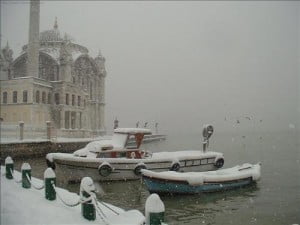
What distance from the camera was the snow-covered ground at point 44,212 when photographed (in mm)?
6828

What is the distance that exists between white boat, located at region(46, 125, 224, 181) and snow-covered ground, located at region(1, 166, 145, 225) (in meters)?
5.85

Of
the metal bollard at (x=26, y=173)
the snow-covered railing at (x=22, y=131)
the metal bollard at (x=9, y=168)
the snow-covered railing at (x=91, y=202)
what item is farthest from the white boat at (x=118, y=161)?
the snow-covered railing at (x=22, y=131)

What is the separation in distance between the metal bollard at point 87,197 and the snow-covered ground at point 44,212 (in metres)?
0.12

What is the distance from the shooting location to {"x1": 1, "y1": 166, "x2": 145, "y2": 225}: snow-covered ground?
6.83 metres

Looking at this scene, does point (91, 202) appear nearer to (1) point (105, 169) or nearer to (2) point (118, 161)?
(1) point (105, 169)

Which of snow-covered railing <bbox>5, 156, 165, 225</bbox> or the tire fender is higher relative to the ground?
snow-covered railing <bbox>5, 156, 165, 225</bbox>

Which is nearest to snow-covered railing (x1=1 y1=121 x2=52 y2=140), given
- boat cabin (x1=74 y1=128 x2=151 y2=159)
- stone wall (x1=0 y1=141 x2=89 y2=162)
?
stone wall (x1=0 y1=141 x2=89 y2=162)

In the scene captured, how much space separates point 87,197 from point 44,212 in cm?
120

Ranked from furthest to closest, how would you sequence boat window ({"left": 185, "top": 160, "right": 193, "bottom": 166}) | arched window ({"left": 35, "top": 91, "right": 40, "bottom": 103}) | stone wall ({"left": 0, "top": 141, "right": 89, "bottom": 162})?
arched window ({"left": 35, "top": 91, "right": 40, "bottom": 103}) → stone wall ({"left": 0, "top": 141, "right": 89, "bottom": 162}) → boat window ({"left": 185, "top": 160, "right": 193, "bottom": 166})

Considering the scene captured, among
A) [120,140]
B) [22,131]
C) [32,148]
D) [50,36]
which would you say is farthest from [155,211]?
[50,36]

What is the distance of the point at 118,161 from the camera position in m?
15.6

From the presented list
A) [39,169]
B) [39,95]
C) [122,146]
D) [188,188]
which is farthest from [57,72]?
[188,188]

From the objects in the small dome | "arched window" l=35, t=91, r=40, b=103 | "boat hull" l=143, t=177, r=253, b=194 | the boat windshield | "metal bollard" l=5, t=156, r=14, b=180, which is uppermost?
the small dome

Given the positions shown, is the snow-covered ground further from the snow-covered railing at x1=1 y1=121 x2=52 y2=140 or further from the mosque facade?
the mosque facade
